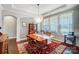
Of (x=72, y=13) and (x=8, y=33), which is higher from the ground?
(x=72, y=13)

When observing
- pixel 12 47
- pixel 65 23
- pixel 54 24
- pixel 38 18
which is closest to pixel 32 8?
pixel 38 18

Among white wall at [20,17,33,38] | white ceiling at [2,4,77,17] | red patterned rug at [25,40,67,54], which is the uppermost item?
white ceiling at [2,4,77,17]

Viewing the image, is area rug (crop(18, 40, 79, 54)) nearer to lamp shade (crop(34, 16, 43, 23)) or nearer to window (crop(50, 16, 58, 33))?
window (crop(50, 16, 58, 33))

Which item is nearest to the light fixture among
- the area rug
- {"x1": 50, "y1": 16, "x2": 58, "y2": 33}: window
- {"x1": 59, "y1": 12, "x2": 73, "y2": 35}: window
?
{"x1": 50, "y1": 16, "x2": 58, "y2": 33}: window

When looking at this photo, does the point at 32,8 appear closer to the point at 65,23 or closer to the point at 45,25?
the point at 45,25

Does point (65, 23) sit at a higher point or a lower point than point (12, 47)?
higher

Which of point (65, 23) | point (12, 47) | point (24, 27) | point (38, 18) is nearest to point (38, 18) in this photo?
point (38, 18)

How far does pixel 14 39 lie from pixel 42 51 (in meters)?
0.59

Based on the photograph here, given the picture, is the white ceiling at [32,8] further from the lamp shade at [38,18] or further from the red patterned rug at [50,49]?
the red patterned rug at [50,49]

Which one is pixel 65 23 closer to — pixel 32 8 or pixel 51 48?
pixel 51 48

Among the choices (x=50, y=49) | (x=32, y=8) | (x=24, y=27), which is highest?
(x=32, y=8)
